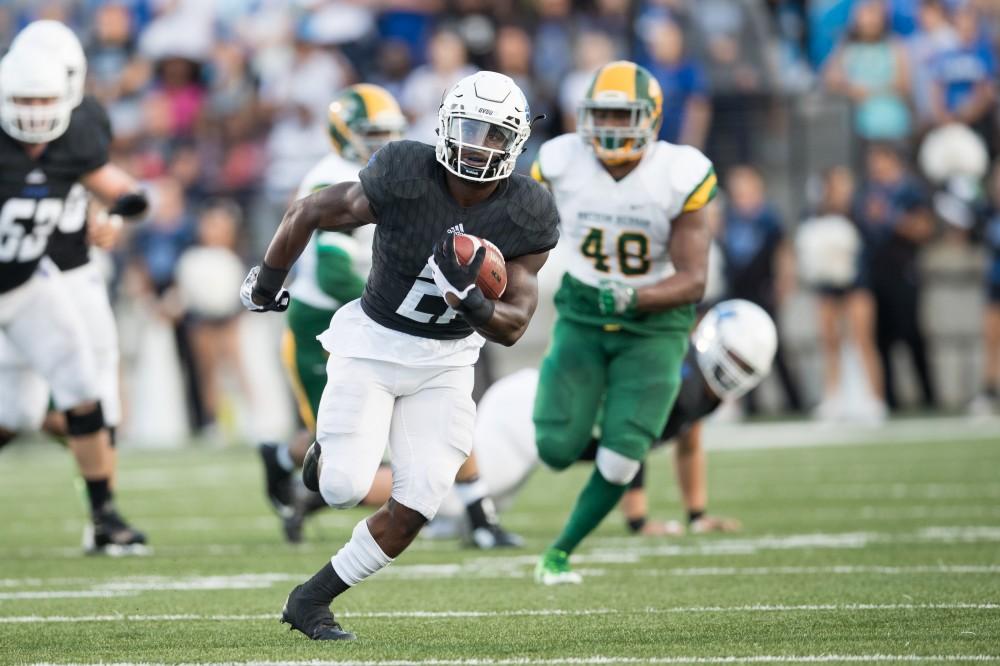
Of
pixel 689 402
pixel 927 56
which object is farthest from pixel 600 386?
pixel 927 56

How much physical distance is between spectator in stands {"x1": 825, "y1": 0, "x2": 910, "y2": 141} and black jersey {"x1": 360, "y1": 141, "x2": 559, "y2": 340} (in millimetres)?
9311

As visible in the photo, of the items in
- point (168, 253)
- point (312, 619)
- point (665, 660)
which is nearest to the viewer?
point (665, 660)

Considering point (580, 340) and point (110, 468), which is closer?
point (580, 340)

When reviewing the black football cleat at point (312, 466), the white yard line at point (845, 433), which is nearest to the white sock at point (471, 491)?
the black football cleat at point (312, 466)

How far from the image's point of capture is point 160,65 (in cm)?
1569

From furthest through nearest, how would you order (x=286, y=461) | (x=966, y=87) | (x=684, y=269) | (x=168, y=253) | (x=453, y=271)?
(x=168, y=253) < (x=966, y=87) < (x=286, y=461) < (x=684, y=269) < (x=453, y=271)

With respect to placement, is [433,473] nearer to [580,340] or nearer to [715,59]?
[580,340]

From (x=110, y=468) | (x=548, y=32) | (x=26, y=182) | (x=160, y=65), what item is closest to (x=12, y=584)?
(x=110, y=468)

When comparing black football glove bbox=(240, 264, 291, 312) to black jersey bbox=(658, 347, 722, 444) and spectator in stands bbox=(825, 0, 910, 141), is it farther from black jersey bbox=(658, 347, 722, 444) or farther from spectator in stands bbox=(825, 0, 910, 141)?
spectator in stands bbox=(825, 0, 910, 141)

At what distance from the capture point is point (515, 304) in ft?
16.2

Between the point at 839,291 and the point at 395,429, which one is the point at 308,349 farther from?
the point at 839,291

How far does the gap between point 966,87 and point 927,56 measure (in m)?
0.49

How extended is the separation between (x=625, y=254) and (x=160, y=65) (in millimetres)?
9965

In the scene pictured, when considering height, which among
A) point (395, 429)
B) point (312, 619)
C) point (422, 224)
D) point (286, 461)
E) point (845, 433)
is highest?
point (422, 224)
